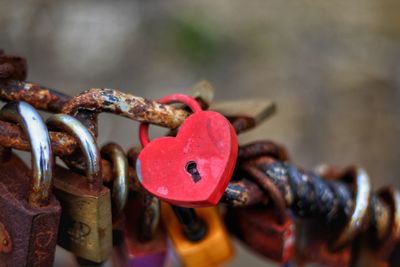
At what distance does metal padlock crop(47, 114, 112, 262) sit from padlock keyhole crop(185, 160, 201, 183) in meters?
0.07

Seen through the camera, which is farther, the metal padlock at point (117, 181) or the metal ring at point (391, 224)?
the metal ring at point (391, 224)

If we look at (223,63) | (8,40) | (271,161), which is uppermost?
(271,161)

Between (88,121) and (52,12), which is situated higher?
(88,121)

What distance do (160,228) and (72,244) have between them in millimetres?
124

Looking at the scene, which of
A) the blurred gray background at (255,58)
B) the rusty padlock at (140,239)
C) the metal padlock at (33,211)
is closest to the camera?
the metal padlock at (33,211)

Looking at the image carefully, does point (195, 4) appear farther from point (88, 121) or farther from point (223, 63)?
point (88, 121)

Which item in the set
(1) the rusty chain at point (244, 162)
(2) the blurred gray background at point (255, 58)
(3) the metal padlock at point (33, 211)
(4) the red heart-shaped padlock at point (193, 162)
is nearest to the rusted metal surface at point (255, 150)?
(1) the rusty chain at point (244, 162)

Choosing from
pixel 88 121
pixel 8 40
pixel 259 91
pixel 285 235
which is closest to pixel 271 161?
pixel 285 235

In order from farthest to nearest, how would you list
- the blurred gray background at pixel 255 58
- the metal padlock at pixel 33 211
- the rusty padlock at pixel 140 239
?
the blurred gray background at pixel 255 58
the rusty padlock at pixel 140 239
the metal padlock at pixel 33 211

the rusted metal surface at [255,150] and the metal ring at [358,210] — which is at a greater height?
the rusted metal surface at [255,150]

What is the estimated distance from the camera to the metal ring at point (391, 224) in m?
0.64

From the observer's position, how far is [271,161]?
0.58m

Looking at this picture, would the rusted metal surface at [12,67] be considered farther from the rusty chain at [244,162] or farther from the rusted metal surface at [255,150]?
the rusted metal surface at [255,150]

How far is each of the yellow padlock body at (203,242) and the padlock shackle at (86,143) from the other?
134mm
